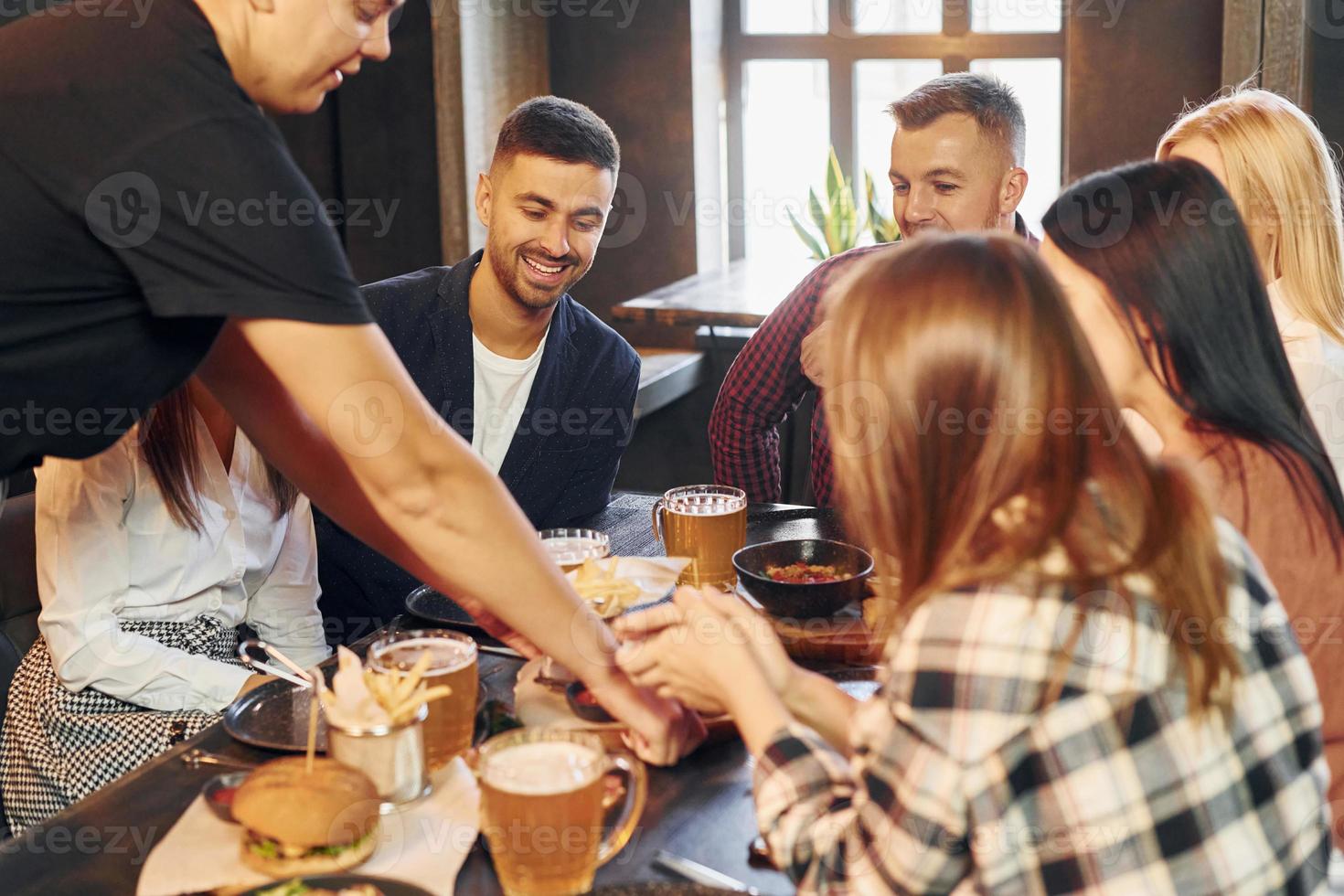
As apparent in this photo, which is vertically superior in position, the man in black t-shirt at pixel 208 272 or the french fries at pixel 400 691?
the man in black t-shirt at pixel 208 272

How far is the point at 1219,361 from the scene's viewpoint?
4.52ft

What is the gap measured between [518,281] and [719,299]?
1565 millimetres

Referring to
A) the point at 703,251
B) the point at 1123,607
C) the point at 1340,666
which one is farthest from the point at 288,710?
the point at 703,251

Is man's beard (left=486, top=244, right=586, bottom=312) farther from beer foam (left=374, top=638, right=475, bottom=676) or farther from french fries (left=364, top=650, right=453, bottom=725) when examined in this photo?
french fries (left=364, top=650, right=453, bottom=725)

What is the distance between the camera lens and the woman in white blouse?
5.97 feet

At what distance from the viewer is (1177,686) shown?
99 centimetres

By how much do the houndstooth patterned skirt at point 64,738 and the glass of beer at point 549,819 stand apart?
0.77 meters

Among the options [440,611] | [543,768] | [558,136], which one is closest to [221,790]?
[543,768]

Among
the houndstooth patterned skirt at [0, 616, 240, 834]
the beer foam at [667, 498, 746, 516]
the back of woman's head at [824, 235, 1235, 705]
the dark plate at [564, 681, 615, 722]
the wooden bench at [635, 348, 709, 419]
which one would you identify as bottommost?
the houndstooth patterned skirt at [0, 616, 240, 834]

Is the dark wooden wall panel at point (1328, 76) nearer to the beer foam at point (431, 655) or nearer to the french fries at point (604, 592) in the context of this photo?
the french fries at point (604, 592)

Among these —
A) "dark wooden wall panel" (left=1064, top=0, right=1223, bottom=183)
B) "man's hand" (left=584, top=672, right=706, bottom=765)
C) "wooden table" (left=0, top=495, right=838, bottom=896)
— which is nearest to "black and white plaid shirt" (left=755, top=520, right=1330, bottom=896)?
"wooden table" (left=0, top=495, right=838, bottom=896)

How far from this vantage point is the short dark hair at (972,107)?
2.69 m

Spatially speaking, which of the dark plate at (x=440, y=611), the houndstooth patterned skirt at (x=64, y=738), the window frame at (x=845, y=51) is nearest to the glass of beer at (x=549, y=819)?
the dark plate at (x=440, y=611)

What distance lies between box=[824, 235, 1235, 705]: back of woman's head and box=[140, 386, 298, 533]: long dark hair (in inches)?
43.8
